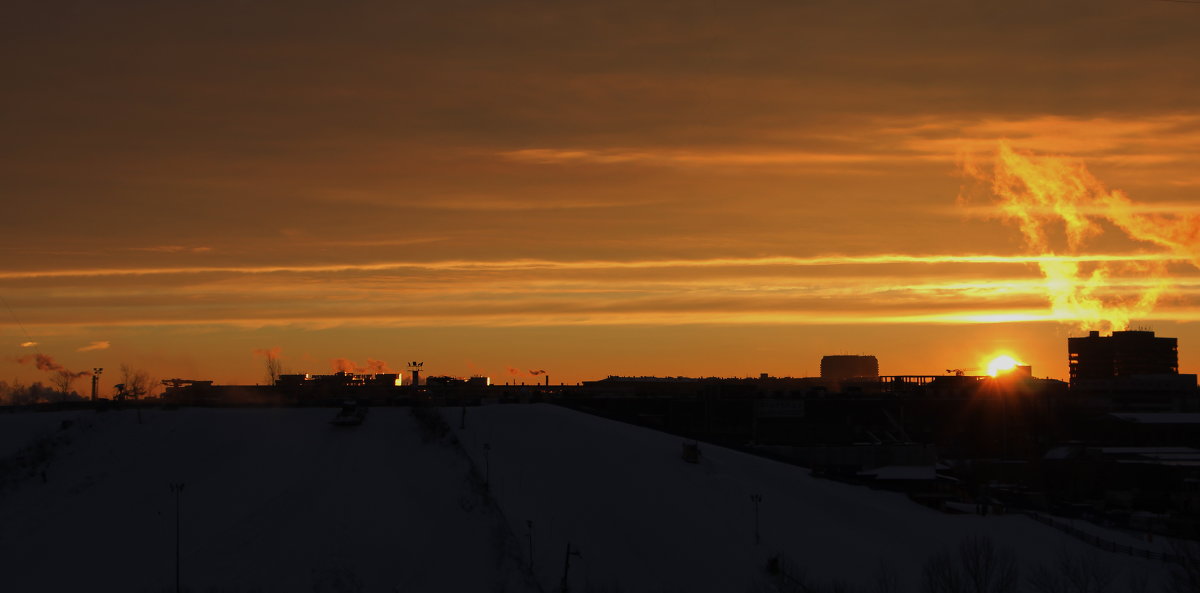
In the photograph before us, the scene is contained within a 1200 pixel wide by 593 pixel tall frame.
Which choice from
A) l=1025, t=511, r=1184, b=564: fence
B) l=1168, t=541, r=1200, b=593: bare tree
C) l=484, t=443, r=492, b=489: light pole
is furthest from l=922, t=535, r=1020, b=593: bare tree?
l=484, t=443, r=492, b=489: light pole

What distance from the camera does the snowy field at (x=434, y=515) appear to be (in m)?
69.2

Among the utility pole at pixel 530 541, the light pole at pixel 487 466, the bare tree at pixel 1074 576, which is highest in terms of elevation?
the light pole at pixel 487 466

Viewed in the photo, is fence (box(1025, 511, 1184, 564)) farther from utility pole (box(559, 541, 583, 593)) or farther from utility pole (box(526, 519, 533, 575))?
utility pole (box(526, 519, 533, 575))

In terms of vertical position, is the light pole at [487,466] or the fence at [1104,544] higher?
the light pole at [487,466]

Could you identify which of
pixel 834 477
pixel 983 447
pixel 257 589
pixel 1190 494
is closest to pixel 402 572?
pixel 257 589

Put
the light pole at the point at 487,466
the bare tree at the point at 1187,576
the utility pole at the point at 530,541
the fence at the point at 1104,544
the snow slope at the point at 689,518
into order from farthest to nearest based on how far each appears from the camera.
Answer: the light pole at the point at 487,466 → the fence at the point at 1104,544 → the snow slope at the point at 689,518 → the utility pole at the point at 530,541 → the bare tree at the point at 1187,576

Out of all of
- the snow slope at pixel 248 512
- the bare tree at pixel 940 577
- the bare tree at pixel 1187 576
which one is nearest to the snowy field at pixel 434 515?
the snow slope at pixel 248 512

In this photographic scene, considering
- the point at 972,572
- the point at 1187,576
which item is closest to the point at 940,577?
the point at 972,572

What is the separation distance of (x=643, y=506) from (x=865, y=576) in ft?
54.2

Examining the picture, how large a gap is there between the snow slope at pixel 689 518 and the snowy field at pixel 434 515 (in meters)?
0.19

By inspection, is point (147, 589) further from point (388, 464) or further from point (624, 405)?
point (624, 405)

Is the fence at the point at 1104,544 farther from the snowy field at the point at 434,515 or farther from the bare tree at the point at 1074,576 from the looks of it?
the bare tree at the point at 1074,576

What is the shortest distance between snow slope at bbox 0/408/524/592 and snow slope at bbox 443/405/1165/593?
409 centimetres

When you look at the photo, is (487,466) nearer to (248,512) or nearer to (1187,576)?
(248,512)
